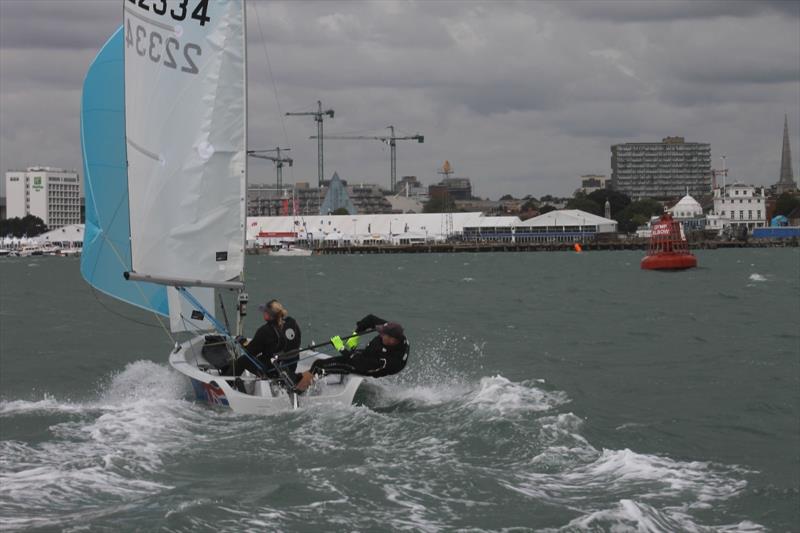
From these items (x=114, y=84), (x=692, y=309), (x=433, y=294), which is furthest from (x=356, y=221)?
(x=114, y=84)

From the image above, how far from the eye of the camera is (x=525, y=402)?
15664 millimetres

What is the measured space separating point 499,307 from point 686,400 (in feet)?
66.9

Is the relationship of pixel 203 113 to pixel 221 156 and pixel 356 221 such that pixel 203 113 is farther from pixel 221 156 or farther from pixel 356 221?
pixel 356 221

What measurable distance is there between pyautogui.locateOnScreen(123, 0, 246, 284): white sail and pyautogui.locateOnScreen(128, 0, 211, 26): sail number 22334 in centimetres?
1

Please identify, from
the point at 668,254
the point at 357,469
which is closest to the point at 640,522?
the point at 357,469

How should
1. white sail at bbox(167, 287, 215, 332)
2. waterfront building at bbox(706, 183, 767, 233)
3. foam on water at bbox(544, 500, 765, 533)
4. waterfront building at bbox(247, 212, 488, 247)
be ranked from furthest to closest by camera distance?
waterfront building at bbox(706, 183, 767, 233) < waterfront building at bbox(247, 212, 488, 247) < white sail at bbox(167, 287, 215, 332) < foam on water at bbox(544, 500, 765, 533)

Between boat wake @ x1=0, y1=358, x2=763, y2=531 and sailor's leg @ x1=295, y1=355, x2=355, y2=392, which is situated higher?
sailor's leg @ x1=295, y1=355, x2=355, y2=392

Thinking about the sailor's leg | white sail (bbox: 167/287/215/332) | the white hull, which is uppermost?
white sail (bbox: 167/287/215/332)

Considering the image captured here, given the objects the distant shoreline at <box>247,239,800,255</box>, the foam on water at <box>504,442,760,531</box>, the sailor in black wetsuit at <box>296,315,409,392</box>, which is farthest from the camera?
the distant shoreline at <box>247,239,800,255</box>

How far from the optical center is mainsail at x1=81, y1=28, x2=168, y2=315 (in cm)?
1800

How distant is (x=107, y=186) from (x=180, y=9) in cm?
359

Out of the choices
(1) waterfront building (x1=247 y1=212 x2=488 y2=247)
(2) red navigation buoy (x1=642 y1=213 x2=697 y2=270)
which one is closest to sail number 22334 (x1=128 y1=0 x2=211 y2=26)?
(2) red navigation buoy (x1=642 y1=213 x2=697 y2=270)

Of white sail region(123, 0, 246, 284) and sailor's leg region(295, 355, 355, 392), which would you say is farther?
white sail region(123, 0, 246, 284)

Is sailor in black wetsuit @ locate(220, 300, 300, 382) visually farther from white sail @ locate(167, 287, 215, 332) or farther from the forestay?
white sail @ locate(167, 287, 215, 332)
